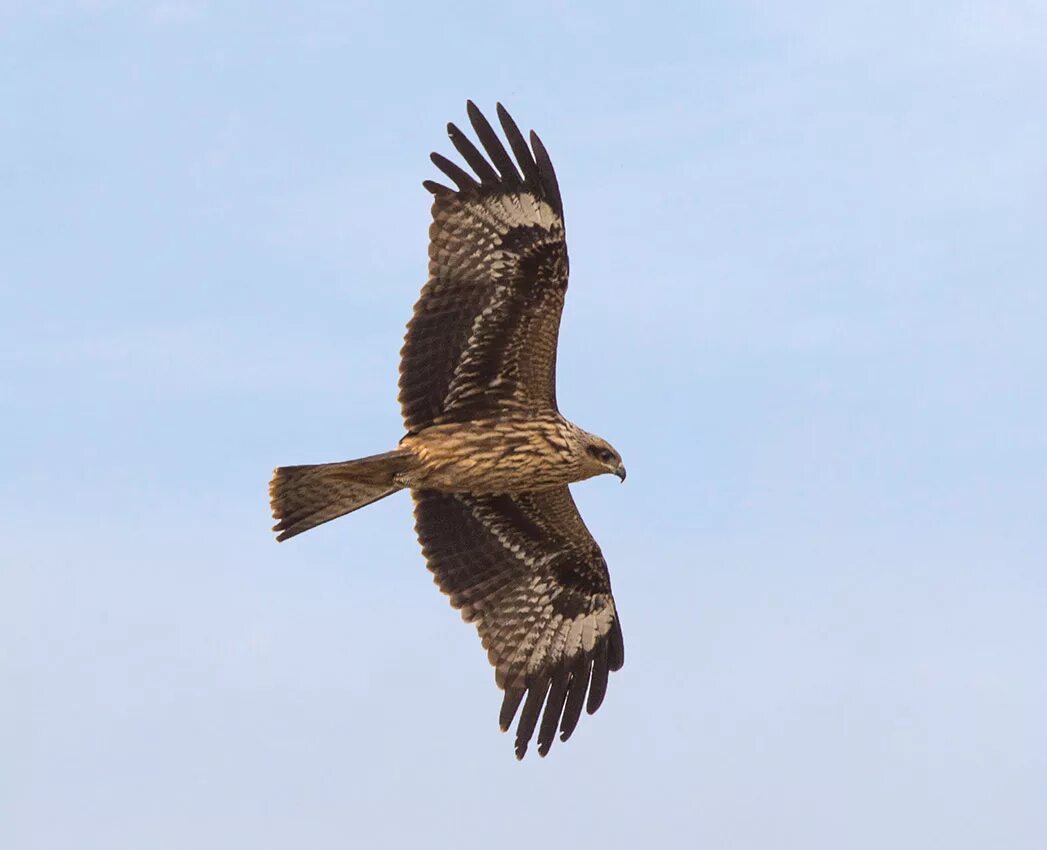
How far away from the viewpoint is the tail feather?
51.4 feet

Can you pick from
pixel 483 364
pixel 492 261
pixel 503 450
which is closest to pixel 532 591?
pixel 503 450

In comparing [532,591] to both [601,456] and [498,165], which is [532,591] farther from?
[498,165]

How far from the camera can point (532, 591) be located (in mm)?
17016

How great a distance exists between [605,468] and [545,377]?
0.82 meters

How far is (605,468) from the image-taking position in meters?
16.0

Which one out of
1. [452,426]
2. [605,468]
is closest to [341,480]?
[452,426]

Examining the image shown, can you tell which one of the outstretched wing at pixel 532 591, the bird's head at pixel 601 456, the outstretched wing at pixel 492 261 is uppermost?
the outstretched wing at pixel 492 261

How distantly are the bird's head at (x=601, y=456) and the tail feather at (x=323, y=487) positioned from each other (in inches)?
51.9

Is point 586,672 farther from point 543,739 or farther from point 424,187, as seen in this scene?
point 424,187

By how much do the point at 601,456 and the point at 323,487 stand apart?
2.08m

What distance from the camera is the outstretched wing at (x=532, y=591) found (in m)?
16.7

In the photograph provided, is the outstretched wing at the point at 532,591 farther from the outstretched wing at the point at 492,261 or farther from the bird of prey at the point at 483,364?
the outstretched wing at the point at 492,261

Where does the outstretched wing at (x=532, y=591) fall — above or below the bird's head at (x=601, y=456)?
below

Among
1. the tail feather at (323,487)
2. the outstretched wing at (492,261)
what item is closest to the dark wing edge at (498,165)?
the outstretched wing at (492,261)
